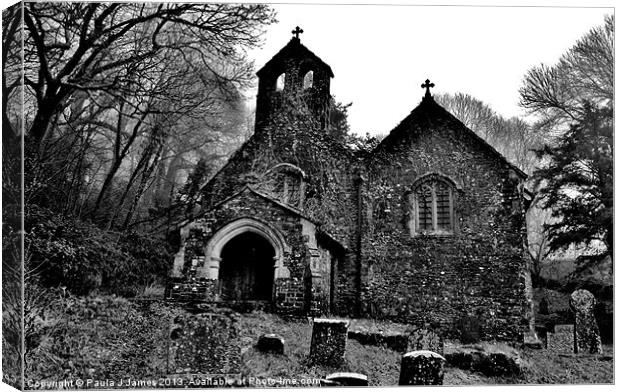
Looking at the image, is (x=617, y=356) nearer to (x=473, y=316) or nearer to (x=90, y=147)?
(x=473, y=316)

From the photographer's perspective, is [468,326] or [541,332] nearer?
[541,332]

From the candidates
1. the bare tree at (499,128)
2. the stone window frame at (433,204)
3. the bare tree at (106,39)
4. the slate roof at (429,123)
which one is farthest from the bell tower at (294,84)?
the stone window frame at (433,204)

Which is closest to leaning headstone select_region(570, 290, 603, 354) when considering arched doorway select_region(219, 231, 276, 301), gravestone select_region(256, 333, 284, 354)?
gravestone select_region(256, 333, 284, 354)

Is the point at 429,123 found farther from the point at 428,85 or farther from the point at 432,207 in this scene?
the point at 428,85

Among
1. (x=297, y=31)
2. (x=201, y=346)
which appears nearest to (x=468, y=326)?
(x=201, y=346)

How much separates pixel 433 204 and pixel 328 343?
19.6 feet

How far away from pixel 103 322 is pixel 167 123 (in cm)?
347

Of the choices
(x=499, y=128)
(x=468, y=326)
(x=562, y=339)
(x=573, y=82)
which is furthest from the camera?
(x=468, y=326)

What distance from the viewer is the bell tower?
10.6 meters

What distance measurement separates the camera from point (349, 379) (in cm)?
759

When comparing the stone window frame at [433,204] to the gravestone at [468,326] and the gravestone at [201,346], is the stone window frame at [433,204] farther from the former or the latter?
the gravestone at [201,346]

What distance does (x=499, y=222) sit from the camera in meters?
12.2

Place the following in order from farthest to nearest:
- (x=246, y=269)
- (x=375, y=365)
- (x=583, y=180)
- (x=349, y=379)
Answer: (x=246, y=269) < (x=583, y=180) < (x=375, y=365) < (x=349, y=379)

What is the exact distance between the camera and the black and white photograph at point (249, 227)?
24.3 feet
